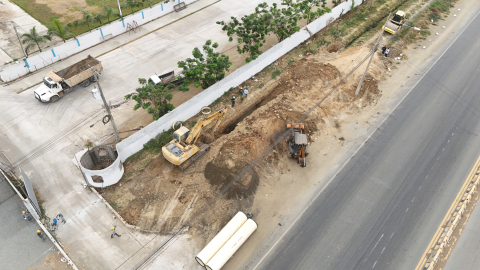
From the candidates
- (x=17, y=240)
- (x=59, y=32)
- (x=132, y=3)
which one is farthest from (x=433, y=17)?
(x=17, y=240)

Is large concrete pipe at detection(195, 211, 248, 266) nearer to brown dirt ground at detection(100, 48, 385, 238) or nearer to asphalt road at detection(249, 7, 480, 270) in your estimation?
brown dirt ground at detection(100, 48, 385, 238)

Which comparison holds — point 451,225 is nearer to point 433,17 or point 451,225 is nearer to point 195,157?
point 195,157

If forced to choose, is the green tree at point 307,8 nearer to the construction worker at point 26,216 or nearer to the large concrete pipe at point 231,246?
the large concrete pipe at point 231,246

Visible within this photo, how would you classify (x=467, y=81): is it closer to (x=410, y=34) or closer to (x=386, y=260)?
(x=410, y=34)

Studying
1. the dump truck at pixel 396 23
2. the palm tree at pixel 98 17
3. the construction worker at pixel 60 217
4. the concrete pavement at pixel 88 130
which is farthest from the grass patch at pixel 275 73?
the construction worker at pixel 60 217

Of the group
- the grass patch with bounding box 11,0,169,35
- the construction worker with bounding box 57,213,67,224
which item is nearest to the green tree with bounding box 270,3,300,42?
the grass patch with bounding box 11,0,169,35

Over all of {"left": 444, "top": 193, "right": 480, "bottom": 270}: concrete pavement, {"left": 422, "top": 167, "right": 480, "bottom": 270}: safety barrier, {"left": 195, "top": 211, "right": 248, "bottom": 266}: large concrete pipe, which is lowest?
{"left": 444, "top": 193, "right": 480, "bottom": 270}: concrete pavement
